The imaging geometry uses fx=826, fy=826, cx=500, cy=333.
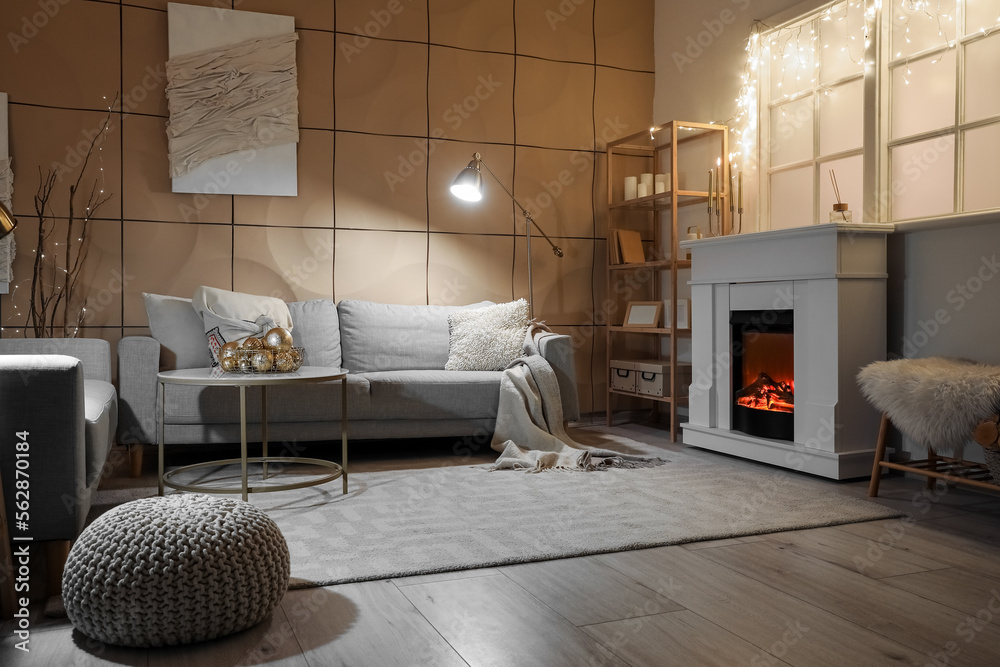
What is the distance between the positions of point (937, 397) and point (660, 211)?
282 centimetres

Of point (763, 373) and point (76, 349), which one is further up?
point (76, 349)

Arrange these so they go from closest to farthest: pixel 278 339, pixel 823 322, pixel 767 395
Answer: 1. pixel 278 339
2. pixel 823 322
3. pixel 767 395

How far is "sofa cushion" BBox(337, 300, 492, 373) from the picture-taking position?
14.2ft

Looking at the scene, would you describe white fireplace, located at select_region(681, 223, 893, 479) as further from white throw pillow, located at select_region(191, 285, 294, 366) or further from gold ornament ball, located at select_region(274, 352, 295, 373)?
white throw pillow, located at select_region(191, 285, 294, 366)

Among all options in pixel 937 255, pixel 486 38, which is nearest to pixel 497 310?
pixel 486 38

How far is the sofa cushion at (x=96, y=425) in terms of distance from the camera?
90.2 inches

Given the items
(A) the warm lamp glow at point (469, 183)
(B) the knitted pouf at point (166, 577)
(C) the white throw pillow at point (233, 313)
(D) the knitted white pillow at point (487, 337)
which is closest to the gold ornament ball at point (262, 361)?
(C) the white throw pillow at point (233, 313)

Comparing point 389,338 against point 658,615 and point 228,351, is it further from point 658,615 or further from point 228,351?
point 658,615

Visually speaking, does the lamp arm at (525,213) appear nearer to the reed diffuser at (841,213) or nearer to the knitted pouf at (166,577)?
the reed diffuser at (841,213)

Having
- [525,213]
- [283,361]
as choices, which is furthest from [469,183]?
[283,361]

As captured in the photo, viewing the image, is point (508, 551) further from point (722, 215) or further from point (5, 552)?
point (722, 215)

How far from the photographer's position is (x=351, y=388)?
380 centimetres

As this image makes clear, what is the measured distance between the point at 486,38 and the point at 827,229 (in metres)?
2.55

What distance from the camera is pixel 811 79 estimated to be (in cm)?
414
